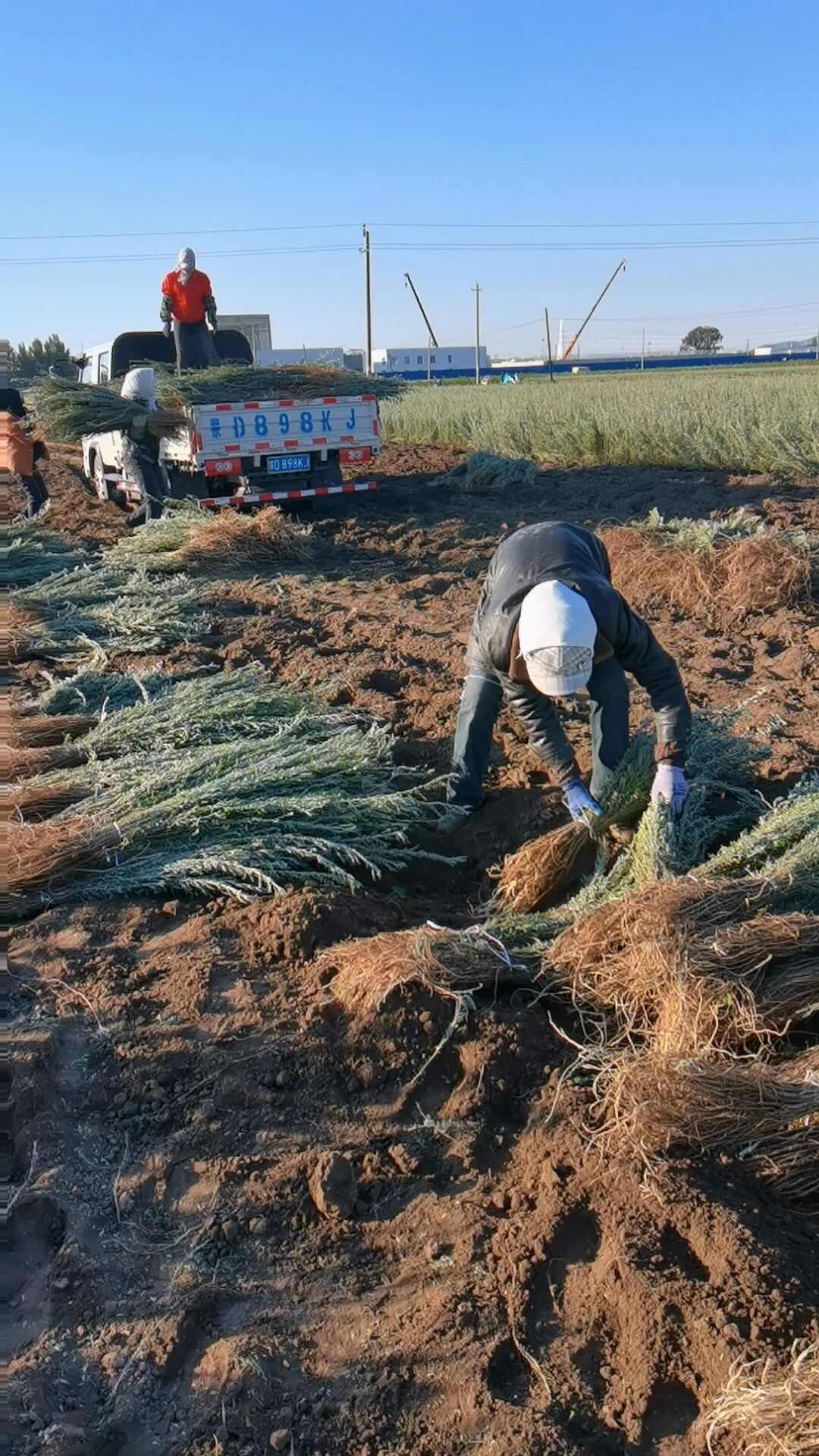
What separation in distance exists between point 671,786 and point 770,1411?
2.09 metres

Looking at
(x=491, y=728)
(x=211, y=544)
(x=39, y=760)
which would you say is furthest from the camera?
(x=211, y=544)

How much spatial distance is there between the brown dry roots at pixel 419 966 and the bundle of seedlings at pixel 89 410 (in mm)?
8306

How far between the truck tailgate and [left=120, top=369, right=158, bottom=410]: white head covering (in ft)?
1.92

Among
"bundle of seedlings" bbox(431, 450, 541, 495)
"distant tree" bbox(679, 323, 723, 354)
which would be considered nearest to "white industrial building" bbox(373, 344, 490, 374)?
"distant tree" bbox(679, 323, 723, 354)

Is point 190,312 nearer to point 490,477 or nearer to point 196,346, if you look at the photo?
point 196,346

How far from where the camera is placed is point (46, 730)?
5109 millimetres

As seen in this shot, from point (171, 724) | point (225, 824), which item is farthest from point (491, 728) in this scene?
point (171, 724)

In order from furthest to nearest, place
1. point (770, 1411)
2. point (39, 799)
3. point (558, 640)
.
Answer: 1. point (39, 799)
2. point (558, 640)
3. point (770, 1411)

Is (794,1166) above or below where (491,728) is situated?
below

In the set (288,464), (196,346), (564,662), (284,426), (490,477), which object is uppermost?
(196,346)

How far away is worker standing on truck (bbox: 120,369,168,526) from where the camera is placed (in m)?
10.3

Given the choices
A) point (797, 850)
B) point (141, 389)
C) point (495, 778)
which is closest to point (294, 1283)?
point (797, 850)

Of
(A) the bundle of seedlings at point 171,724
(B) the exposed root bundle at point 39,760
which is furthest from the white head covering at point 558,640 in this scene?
(B) the exposed root bundle at point 39,760

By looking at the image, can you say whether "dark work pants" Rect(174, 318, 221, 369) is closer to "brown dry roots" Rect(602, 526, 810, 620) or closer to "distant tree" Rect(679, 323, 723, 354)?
"brown dry roots" Rect(602, 526, 810, 620)
